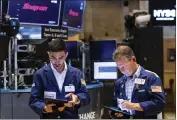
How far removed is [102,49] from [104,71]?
493mm

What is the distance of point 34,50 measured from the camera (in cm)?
545

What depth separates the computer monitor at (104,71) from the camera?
7.09 metres

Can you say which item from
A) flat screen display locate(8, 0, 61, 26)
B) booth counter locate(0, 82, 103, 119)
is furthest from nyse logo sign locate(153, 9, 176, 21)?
booth counter locate(0, 82, 103, 119)

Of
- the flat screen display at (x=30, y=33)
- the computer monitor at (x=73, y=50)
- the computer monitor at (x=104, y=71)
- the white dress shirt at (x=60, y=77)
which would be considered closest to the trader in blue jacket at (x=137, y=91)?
the white dress shirt at (x=60, y=77)

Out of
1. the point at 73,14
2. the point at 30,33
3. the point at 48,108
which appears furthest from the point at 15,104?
the point at 73,14

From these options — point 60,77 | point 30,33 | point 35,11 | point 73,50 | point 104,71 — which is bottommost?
point 104,71

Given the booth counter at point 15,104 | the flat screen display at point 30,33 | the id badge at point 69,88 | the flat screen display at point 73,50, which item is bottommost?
the booth counter at point 15,104

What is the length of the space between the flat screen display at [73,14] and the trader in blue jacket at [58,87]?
168 inches

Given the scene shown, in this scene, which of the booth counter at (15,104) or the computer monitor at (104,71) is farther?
the computer monitor at (104,71)

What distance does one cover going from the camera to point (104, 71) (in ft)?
23.4

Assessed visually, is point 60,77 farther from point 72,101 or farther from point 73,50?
point 73,50

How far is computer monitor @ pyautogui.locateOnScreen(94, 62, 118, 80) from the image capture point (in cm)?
709

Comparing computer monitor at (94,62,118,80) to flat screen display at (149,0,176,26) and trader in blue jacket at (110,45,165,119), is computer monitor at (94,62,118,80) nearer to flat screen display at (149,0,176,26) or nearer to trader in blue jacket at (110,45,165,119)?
flat screen display at (149,0,176,26)

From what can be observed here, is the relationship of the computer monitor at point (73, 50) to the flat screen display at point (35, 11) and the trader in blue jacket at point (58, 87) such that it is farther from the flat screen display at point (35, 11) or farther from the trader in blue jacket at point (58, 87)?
the trader in blue jacket at point (58, 87)
